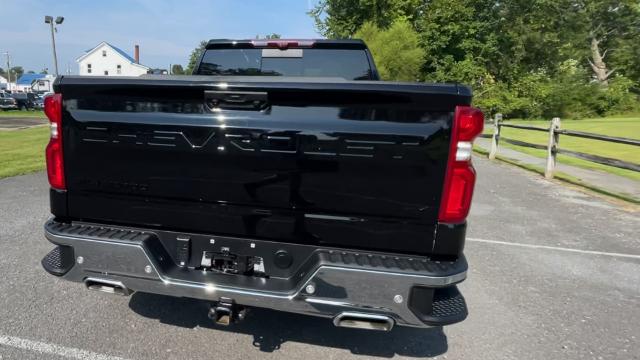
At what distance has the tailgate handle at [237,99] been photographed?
2.35 metres

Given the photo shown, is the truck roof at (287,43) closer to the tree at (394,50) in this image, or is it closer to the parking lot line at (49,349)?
the parking lot line at (49,349)

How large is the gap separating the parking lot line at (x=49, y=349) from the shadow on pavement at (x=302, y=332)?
55cm

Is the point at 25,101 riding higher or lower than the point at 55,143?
lower

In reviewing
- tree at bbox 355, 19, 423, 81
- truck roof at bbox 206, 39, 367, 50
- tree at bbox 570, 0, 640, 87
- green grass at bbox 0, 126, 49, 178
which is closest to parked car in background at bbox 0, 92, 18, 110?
green grass at bbox 0, 126, 49, 178

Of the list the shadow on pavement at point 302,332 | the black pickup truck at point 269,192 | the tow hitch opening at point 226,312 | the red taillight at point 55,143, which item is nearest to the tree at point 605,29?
the shadow on pavement at point 302,332

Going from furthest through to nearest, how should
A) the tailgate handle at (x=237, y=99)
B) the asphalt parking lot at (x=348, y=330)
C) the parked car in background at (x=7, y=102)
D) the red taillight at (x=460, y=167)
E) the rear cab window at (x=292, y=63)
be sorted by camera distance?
the parked car in background at (x=7, y=102), the rear cab window at (x=292, y=63), the asphalt parking lot at (x=348, y=330), the tailgate handle at (x=237, y=99), the red taillight at (x=460, y=167)

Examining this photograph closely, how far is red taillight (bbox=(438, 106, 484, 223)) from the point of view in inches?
85.9

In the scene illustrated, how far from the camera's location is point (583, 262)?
16.3 ft

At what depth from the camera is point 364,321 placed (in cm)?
230

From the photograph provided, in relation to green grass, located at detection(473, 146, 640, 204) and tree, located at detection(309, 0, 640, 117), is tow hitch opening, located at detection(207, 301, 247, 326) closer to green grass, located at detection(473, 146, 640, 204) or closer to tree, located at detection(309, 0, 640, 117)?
green grass, located at detection(473, 146, 640, 204)

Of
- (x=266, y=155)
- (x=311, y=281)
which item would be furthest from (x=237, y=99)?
(x=311, y=281)

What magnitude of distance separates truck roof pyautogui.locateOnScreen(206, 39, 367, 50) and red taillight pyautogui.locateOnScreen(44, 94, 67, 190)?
2096 mm

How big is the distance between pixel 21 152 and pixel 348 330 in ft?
37.3

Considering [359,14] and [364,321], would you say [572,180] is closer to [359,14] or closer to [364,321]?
[364,321]
